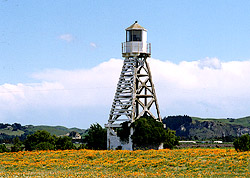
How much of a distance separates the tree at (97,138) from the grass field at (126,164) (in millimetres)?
14713

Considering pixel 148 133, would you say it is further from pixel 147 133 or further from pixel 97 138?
pixel 97 138

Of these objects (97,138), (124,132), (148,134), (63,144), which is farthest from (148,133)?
(63,144)

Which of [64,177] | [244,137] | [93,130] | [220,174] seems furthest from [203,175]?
[93,130]

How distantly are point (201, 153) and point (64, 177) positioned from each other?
694 inches

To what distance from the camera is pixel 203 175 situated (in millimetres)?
37125

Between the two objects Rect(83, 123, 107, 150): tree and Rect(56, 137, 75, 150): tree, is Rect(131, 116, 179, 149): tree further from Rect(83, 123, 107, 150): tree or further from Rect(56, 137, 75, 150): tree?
Rect(56, 137, 75, 150): tree

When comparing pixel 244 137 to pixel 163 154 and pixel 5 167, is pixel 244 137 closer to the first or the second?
pixel 163 154

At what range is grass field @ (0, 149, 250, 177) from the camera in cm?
3959

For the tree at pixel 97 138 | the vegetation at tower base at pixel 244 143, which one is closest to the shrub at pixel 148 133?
the tree at pixel 97 138

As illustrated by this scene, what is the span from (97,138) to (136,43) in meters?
15.1

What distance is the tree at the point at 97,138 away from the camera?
7106cm

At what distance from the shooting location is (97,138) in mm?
72250

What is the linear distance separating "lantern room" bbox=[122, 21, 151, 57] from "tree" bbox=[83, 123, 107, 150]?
40.2 ft

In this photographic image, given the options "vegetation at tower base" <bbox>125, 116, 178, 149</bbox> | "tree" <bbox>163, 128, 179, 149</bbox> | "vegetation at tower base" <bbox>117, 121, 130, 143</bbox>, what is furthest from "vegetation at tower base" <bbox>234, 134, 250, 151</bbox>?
"vegetation at tower base" <bbox>117, 121, 130, 143</bbox>
